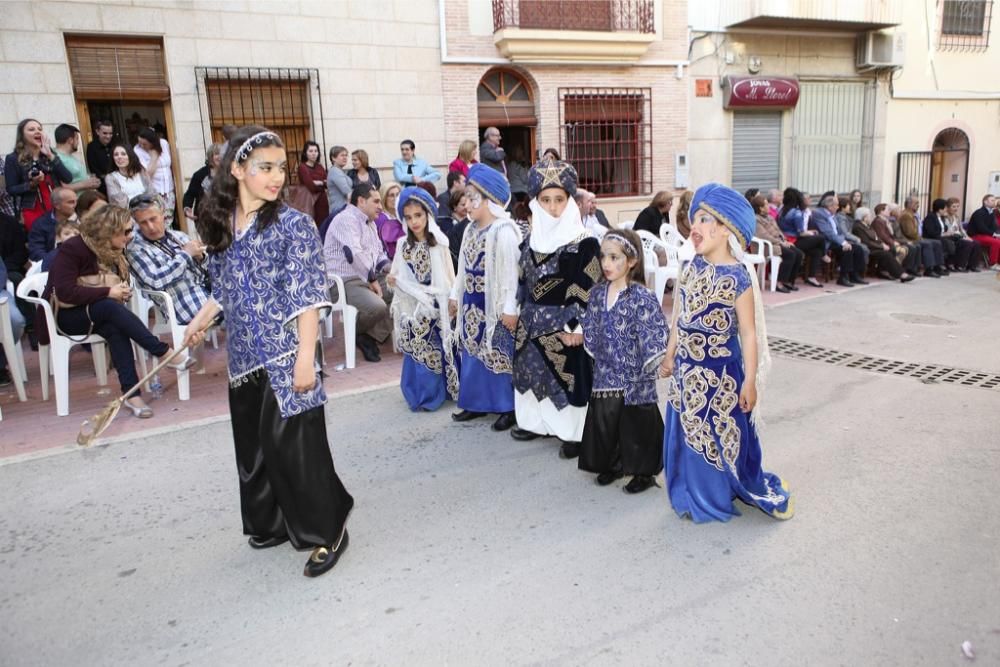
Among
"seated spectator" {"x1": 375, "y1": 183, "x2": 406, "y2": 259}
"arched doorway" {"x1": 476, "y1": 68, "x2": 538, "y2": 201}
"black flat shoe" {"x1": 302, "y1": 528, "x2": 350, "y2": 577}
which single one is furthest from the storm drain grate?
"arched doorway" {"x1": 476, "y1": 68, "x2": 538, "y2": 201}

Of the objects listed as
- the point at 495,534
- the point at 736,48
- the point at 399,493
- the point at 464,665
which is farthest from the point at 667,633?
the point at 736,48

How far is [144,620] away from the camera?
301 cm

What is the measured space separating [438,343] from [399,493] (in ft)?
5.31

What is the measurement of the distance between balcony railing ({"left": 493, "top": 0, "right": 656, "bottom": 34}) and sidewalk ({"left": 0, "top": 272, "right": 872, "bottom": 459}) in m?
7.33

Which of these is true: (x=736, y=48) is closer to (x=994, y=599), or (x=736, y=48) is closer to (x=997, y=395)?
(x=997, y=395)

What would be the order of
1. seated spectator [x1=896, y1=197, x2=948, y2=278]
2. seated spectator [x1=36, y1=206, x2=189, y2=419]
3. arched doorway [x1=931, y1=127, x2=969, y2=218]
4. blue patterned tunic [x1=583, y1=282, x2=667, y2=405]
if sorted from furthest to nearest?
1. arched doorway [x1=931, y1=127, x2=969, y2=218]
2. seated spectator [x1=896, y1=197, x2=948, y2=278]
3. seated spectator [x1=36, y1=206, x2=189, y2=419]
4. blue patterned tunic [x1=583, y1=282, x2=667, y2=405]

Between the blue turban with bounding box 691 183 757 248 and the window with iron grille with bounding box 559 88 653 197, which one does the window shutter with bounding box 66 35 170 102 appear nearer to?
the window with iron grille with bounding box 559 88 653 197

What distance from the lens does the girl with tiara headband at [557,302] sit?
434 cm

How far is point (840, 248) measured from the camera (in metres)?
11.2

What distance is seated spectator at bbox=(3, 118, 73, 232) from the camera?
7430 millimetres

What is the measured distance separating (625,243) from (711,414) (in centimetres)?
102

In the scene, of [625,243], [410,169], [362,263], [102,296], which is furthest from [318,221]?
[625,243]

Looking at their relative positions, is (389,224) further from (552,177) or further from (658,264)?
(552,177)

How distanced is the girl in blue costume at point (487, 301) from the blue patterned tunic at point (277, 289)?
1.73m
